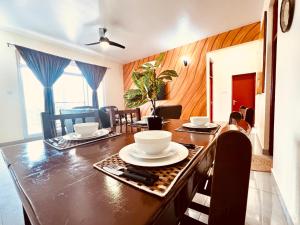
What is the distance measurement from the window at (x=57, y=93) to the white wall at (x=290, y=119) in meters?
4.27

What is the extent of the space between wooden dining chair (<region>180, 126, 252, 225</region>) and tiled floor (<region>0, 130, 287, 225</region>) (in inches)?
38.8

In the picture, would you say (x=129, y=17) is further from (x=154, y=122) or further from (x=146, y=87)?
(x=154, y=122)

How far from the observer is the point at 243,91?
5.30m

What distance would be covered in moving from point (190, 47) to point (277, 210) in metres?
3.98

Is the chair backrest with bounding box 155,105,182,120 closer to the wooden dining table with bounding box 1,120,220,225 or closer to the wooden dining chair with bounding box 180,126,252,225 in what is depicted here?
the wooden dining table with bounding box 1,120,220,225

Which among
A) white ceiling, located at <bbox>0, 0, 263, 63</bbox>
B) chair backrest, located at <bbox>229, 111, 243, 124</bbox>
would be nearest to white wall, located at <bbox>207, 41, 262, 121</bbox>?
white ceiling, located at <bbox>0, 0, 263, 63</bbox>

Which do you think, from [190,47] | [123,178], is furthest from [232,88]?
[123,178]

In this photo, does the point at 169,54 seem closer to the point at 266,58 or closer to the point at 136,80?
the point at 266,58

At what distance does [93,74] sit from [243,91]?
5.11 metres

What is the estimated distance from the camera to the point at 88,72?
477cm

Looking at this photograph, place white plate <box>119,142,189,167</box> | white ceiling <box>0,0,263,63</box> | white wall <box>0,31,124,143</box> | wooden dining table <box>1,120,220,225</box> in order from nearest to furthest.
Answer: wooden dining table <box>1,120,220,225</box> < white plate <box>119,142,189,167</box> < white ceiling <box>0,0,263,63</box> < white wall <box>0,31,124,143</box>

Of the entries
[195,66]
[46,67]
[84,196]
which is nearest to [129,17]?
[195,66]

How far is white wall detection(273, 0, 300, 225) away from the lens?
3.34 feet

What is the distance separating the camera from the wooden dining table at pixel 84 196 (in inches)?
11.7
